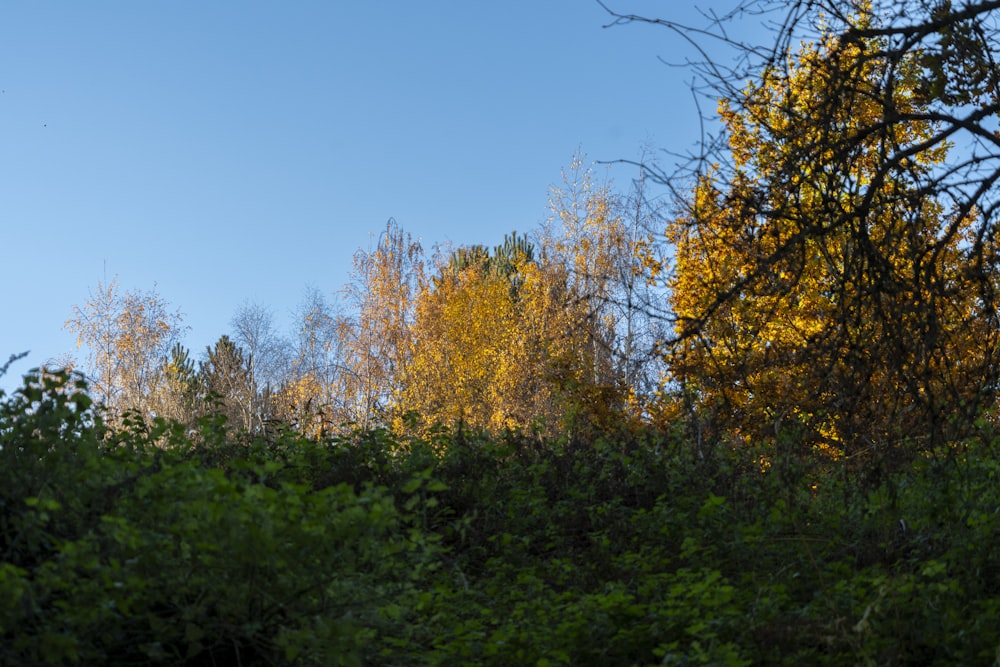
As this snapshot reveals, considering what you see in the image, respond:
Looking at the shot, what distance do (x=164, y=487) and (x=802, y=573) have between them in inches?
151

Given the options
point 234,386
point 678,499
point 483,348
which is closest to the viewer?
point 678,499

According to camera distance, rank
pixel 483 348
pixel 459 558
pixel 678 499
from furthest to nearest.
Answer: pixel 483 348
pixel 678 499
pixel 459 558

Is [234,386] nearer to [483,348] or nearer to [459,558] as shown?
[483,348]

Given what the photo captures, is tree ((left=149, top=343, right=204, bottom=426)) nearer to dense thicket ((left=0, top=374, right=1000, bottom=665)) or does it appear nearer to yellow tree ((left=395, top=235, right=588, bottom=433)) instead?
yellow tree ((left=395, top=235, right=588, bottom=433))

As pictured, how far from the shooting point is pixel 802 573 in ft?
19.5

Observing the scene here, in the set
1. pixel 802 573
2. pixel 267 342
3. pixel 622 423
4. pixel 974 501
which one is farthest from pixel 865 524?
pixel 267 342

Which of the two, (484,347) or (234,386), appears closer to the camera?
(484,347)

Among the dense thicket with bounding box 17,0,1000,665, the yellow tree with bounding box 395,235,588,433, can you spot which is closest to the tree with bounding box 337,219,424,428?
the yellow tree with bounding box 395,235,588,433

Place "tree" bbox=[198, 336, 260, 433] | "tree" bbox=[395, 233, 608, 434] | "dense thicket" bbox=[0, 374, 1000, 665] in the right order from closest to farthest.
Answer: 1. "dense thicket" bbox=[0, 374, 1000, 665]
2. "tree" bbox=[395, 233, 608, 434]
3. "tree" bbox=[198, 336, 260, 433]

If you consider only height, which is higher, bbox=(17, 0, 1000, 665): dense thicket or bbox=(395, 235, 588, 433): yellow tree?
bbox=(395, 235, 588, 433): yellow tree

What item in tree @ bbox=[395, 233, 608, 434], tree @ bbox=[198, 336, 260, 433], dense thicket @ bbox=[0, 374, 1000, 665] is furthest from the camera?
tree @ bbox=[198, 336, 260, 433]

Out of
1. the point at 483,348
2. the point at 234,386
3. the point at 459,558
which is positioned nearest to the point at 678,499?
the point at 459,558

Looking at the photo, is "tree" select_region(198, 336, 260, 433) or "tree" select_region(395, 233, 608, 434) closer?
"tree" select_region(395, 233, 608, 434)

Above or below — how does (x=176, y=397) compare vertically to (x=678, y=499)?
above
